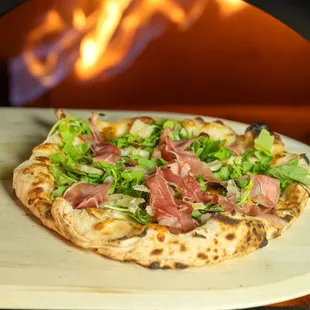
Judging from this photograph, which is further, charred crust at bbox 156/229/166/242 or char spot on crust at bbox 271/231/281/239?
char spot on crust at bbox 271/231/281/239

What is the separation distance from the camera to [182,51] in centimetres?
314

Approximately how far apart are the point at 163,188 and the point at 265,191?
0.79 ft

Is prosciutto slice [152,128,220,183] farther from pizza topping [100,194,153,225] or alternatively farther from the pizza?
pizza topping [100,194,153,225]

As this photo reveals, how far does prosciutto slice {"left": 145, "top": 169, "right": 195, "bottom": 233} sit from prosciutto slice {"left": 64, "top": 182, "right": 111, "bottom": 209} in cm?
10

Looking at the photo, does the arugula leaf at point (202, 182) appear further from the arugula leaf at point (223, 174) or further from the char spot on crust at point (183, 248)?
the char spot on crust at point (183, 248)

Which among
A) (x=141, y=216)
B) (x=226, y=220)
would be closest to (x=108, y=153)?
(x=141, y=216)

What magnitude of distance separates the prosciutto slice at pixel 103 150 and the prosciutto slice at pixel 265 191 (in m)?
0.35

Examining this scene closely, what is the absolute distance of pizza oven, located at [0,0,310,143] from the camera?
304 centimetres

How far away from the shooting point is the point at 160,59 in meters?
3.18

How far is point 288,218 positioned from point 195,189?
0.68ft

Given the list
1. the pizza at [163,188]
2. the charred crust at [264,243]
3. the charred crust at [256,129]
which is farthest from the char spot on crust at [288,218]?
the charred crust at [256,129]

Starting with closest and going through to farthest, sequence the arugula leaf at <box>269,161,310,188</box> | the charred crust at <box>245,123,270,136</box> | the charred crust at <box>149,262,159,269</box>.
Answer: the charred crust at <box>149,262,159,269</box> → the arugula leaf at <box>269,161,310,188</box> → the charred crust at <box>245,123,270,136</box>

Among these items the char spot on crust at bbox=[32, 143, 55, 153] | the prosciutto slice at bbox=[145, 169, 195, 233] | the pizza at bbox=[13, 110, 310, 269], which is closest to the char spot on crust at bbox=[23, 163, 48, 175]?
the pizza at bbox=[13, 110, 310, 269]

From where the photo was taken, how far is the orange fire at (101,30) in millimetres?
3025
